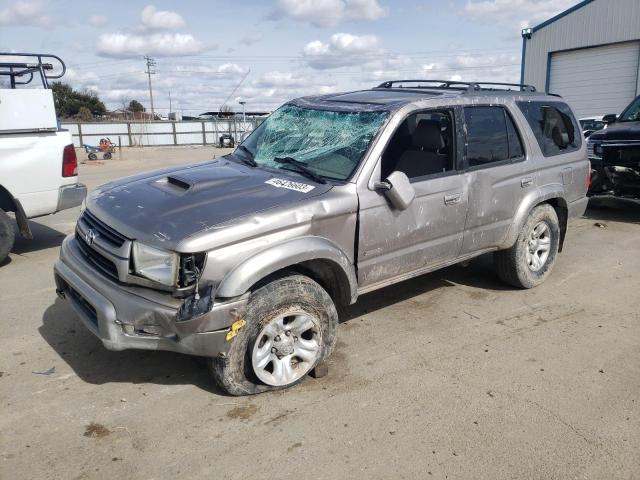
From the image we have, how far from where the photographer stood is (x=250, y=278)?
3.06 metres

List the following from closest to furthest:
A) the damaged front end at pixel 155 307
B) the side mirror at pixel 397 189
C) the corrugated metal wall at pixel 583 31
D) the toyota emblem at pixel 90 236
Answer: the damaged front end at pixel 155 307
the toyota emblem at pixel 90 236
the side mirror at pixel 397 189
the corrugated metal wall at pixel 583 31

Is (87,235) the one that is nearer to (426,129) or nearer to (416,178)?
(416,178)

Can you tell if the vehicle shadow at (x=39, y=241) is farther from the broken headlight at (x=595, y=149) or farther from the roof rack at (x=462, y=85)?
the broken headlight at (x=595, y=149)

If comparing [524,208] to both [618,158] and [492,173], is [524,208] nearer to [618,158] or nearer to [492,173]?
[492,173]

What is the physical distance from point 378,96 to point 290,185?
1443 mm

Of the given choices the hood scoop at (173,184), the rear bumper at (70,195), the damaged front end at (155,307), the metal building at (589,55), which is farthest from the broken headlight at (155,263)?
the metal building at (589,55)

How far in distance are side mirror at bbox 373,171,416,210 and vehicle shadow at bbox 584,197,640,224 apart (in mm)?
6129

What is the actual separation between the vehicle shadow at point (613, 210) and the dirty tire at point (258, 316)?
6869 mm

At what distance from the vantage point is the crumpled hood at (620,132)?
7989 mm

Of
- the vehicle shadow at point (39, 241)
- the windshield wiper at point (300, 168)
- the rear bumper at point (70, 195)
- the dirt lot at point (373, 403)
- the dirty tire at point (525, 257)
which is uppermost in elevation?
the windshield wiper at point (300, 168)

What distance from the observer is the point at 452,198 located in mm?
4250

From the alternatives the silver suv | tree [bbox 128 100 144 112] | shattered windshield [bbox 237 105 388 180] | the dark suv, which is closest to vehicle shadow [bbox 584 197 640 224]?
the dark suv

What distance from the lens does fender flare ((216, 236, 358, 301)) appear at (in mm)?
3029

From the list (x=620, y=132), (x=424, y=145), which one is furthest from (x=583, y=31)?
(x=424, y=145)
